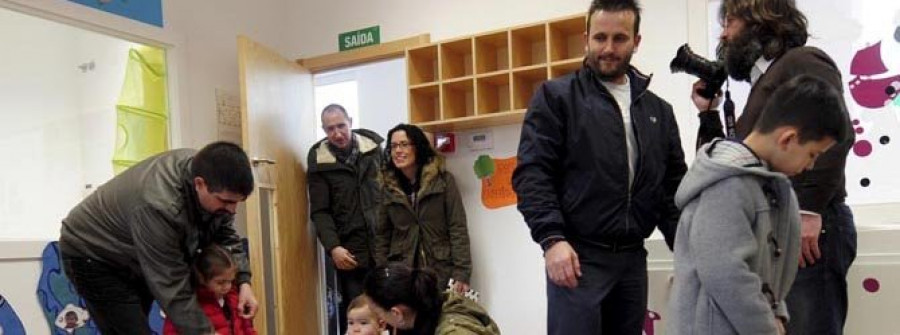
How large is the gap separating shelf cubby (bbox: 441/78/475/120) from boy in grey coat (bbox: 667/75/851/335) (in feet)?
6.42

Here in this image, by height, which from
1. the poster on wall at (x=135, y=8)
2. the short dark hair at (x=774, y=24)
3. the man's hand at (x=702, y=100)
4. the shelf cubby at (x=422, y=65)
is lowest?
the man's hand at (x=702, y=100)

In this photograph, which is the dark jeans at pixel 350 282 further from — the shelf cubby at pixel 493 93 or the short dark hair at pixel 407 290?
the short dark hair at pixel 407 290

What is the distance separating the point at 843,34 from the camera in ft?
7.95

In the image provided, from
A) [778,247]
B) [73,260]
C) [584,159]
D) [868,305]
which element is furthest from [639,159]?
[73,260]

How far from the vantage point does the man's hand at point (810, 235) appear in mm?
1332

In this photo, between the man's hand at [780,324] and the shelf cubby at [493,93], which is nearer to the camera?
the man's hand at [780,324]

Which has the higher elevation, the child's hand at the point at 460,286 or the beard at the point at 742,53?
the beard at the point at 742,53

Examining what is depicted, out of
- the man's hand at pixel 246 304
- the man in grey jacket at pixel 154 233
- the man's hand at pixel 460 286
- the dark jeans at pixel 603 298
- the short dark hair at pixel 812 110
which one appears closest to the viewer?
the short dark hair at pixel 812 110

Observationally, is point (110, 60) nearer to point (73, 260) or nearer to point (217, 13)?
point (217, 13)

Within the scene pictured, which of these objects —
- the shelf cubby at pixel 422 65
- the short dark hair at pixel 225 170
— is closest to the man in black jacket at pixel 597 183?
the short dark hair at pixel 225 170

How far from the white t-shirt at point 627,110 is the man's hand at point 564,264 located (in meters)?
0.22

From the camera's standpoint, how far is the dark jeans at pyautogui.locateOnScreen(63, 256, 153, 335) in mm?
1838

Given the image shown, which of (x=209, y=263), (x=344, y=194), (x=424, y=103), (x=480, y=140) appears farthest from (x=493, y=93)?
(x=209, y=263)

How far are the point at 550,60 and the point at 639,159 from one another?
1.41 m
